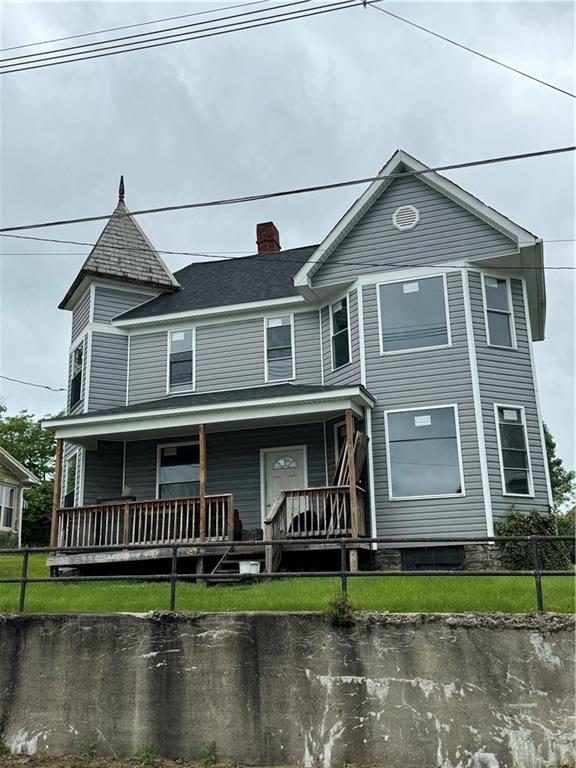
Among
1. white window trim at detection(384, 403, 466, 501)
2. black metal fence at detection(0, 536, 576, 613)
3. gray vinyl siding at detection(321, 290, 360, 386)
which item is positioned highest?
gray vinyl siding at detection(321, 290, 360, 386)

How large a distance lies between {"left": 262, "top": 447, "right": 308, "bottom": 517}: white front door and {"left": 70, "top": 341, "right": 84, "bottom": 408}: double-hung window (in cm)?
564

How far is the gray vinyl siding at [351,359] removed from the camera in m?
16.7

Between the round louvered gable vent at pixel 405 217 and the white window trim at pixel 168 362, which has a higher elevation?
the round louvered gable vent at pixel 405 217

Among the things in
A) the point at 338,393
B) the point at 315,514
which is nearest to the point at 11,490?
the point at 315,514

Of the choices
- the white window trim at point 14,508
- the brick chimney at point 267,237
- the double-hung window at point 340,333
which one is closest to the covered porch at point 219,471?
the double-hung window at point 340,333

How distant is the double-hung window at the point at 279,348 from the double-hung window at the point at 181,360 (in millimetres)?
2058

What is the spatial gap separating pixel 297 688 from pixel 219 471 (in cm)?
991

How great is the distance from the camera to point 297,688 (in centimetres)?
790

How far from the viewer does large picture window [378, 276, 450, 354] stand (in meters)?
16.2

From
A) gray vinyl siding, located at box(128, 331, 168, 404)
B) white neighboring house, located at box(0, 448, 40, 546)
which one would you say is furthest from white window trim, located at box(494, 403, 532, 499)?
white neighboring house, located at box(0, 448, 40, 546)

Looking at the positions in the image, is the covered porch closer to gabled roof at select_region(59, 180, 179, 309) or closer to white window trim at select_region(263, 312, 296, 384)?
white window trim at select_region(263, 312, 296, 384)

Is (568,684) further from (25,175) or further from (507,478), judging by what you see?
(25,175)

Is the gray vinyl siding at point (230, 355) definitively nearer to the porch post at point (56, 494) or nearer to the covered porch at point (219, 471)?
the covered porch at point (219, 471)

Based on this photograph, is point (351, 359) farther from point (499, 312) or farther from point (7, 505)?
point (7, 505)
